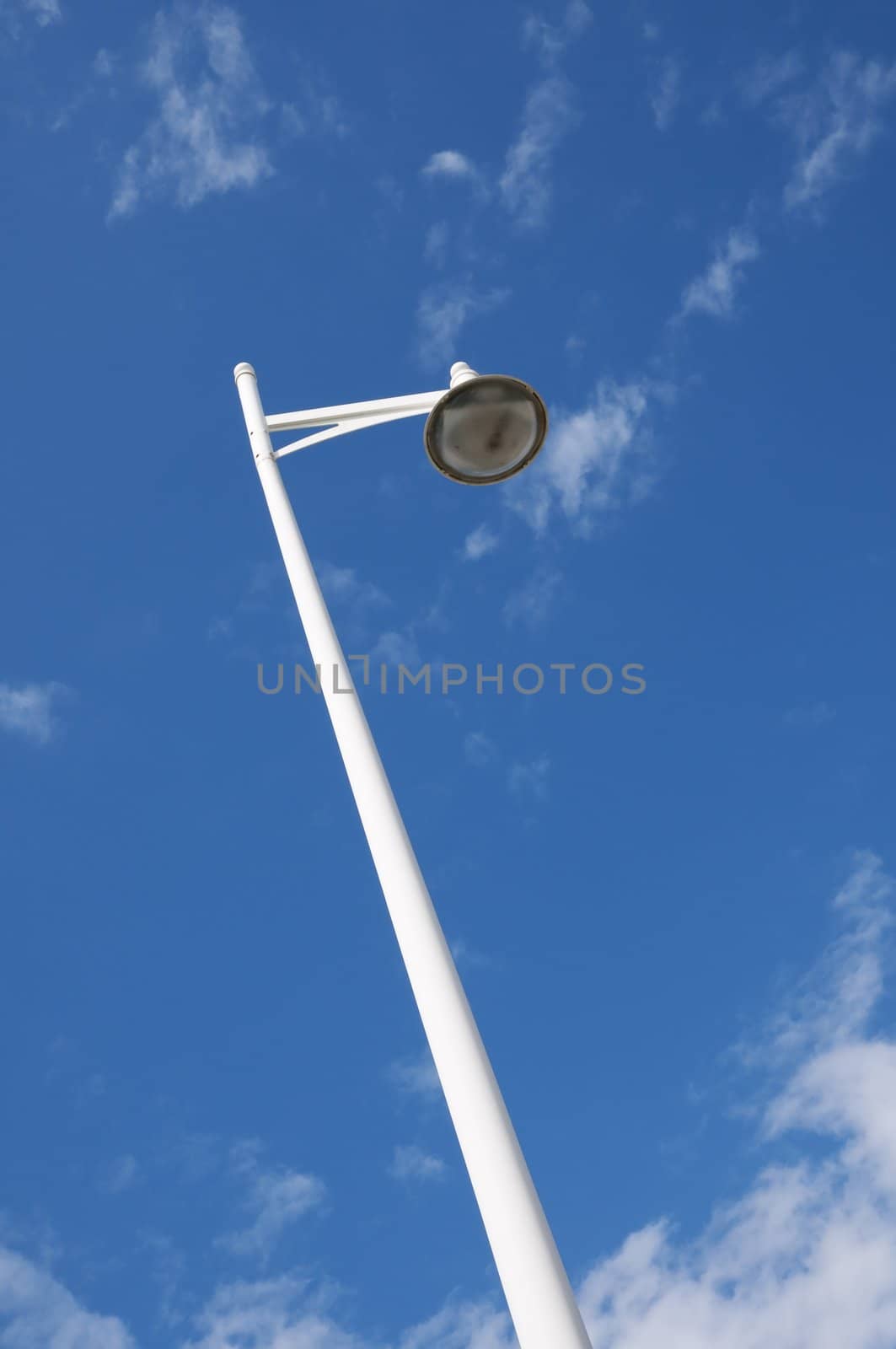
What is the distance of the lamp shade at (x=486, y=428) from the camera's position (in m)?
7.04

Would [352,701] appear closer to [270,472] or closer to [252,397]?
[270,472]

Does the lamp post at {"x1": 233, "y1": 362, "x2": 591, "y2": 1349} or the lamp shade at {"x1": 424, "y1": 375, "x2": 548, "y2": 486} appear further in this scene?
the lamp shade at {"x1": 424, "y1": 375, "x2": 548, "y2": 486}

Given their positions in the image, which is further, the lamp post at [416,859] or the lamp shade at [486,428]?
the lamp shade at [486,428]

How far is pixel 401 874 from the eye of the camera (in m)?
5.00

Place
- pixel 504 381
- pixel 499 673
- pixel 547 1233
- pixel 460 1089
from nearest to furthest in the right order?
pixel 547 1233 → pixel 460 1089 → pixel 504 381 → pixel 499 673

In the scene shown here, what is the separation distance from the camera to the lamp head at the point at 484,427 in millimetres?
7043

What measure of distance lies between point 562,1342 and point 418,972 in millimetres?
1438

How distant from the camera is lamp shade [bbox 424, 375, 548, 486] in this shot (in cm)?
704

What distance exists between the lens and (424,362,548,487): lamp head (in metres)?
7.04

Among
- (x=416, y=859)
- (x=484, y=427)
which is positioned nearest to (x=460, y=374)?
(x=484, y=427)

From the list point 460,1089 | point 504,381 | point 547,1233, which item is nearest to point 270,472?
point 504,381

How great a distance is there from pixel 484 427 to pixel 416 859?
3.14 meters

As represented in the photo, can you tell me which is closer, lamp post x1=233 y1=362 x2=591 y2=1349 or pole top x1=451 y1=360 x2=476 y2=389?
lamp post x1=233 y1=362 x2=591 y2=1349

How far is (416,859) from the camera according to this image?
16.8ft
